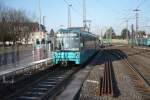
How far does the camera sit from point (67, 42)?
24719 millimetres

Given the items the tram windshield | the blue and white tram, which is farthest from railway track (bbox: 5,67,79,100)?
the tram windshield

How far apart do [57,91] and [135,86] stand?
3984 mm

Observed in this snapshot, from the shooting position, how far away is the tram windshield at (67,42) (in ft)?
80.1

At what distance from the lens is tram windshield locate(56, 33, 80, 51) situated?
80.1 ft

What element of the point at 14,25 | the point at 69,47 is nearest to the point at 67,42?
the point at 69,47

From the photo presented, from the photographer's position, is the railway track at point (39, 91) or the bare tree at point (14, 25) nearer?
the railway track at point (39, 91)

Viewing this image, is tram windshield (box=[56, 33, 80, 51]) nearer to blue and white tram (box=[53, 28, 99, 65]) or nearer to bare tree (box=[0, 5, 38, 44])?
blue and white tram (box=[53, 28, 99, 65])

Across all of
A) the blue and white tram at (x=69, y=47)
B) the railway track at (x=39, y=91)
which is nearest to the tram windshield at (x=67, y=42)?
the blue and white tram at (x=69, y=47)

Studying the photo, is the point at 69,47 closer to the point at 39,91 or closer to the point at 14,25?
the point at 39,91

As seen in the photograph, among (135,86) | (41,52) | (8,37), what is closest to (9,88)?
(135,86)

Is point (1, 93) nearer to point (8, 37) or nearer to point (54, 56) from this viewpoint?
point (54, 56)

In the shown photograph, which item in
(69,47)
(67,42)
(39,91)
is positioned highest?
(67,42)

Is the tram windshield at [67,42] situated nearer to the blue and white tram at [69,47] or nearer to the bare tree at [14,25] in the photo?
the blue and white tram at [69,47]

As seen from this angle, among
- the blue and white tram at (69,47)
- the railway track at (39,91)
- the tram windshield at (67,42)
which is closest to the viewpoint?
the railway track at (39,91)
